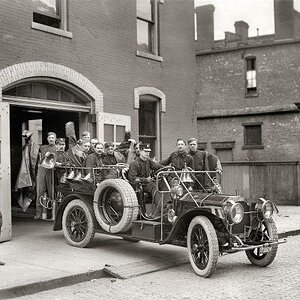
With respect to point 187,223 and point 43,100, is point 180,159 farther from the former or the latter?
point 43,100

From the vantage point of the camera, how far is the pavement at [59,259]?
6.79 meters

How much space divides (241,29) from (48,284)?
39.2 meters

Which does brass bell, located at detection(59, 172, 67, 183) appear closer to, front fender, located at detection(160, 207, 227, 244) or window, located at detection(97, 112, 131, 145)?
window, located at detection(97, 112, 131, 145)

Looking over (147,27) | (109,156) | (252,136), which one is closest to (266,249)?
(109,156)

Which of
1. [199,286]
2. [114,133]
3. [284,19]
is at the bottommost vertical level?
[199,286]

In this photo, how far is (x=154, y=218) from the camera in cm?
852

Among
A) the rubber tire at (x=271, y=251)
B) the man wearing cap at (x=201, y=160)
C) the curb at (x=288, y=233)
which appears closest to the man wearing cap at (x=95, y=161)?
the man wearing cap at (x=201, y=160)

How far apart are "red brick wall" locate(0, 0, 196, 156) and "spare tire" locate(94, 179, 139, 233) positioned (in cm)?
342

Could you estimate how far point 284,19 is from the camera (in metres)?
33.2

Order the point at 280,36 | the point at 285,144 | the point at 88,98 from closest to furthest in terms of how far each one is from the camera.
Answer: the point at 88,98 → the point at 285,144 → the point at 280,36

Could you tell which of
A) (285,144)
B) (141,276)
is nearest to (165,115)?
(141,276)

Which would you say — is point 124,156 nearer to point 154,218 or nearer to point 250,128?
point 154,218

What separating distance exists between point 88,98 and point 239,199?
5.46m

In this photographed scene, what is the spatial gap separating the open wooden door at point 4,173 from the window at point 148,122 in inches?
186
